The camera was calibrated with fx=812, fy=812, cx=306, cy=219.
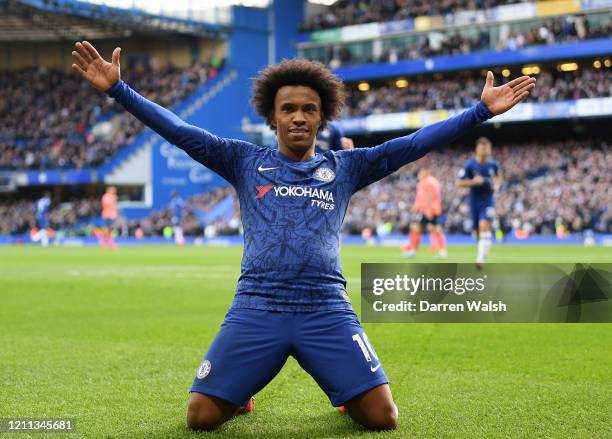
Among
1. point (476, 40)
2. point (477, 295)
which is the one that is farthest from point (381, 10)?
point (477, 295)

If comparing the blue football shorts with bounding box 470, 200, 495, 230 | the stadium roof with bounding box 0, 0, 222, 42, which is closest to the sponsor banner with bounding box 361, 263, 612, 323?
the blue football shorts with bounding box 470, 200, 495, 230

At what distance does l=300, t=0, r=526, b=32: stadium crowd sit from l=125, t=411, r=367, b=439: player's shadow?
4403 centimetres

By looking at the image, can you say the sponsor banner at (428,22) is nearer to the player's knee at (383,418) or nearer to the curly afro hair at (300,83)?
the curly afro hair at (300,83)

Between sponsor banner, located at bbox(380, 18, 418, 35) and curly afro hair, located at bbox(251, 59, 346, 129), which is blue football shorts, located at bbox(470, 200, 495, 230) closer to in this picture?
curly afro hair, located at bbox(251, 59, 346, 129)

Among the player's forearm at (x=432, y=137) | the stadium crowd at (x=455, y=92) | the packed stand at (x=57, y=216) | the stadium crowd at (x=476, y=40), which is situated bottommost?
the packed stand at (x=57, y=216)

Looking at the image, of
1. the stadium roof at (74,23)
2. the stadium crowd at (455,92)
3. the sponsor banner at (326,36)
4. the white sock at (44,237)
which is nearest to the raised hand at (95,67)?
the white sock at (44,237)

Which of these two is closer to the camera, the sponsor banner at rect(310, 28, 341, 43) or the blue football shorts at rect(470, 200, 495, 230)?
the blue football shorts at rect(470, 200, 495, 230)

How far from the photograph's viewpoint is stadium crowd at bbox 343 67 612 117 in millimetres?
41438

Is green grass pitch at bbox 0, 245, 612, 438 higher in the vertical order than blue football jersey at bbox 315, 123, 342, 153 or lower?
lower

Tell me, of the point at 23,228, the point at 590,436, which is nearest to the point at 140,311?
the point at 590,436

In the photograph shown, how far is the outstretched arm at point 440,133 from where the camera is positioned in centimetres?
452

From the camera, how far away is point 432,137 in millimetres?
4598

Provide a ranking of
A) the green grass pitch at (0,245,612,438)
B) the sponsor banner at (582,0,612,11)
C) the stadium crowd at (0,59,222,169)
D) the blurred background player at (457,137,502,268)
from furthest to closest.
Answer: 1. the stadium crowd at (0,59,222,169)
2. the sponsor banner at (582,0,612,11)
3. the blurred background player at (457,137,502,268)
4. the green grass pitch at (0,245,612,438)

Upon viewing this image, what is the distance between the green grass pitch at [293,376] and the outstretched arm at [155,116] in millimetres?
1506
